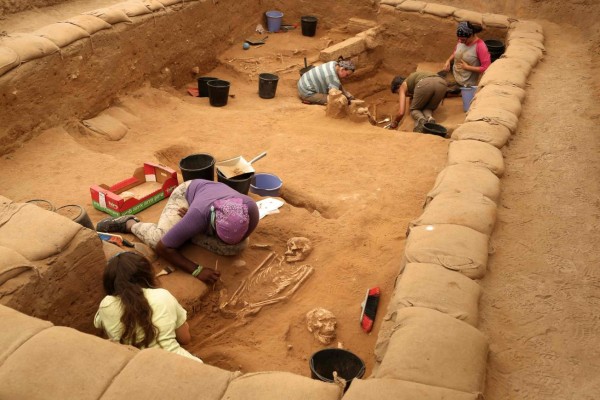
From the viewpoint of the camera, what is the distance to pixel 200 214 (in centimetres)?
395

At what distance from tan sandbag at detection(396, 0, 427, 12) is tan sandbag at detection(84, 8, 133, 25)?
464 cm

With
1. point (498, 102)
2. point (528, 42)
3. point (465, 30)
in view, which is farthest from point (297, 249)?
point (528, 42)

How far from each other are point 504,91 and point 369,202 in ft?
6.50

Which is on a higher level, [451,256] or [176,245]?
[451,256]

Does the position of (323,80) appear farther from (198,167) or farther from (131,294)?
(131,294)

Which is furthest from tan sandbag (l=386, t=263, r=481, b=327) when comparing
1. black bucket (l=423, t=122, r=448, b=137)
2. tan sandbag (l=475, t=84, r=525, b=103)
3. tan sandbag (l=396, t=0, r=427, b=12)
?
tan sandbag (l=396, t=0, r=427, b=12)

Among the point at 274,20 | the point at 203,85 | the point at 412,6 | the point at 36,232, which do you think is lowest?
the point at 203,85

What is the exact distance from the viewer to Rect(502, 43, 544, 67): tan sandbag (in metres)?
6.64

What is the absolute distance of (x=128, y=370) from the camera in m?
2.29

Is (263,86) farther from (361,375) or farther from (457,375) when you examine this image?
(457,375)

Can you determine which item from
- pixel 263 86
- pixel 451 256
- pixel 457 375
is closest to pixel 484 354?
pixel 457 375

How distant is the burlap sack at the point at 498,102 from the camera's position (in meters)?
5.22

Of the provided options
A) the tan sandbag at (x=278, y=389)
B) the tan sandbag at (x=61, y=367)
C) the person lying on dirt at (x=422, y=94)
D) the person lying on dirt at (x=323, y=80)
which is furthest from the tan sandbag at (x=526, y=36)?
the tan sandbag at (x=61, y=367)

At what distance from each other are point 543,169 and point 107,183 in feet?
13.4
